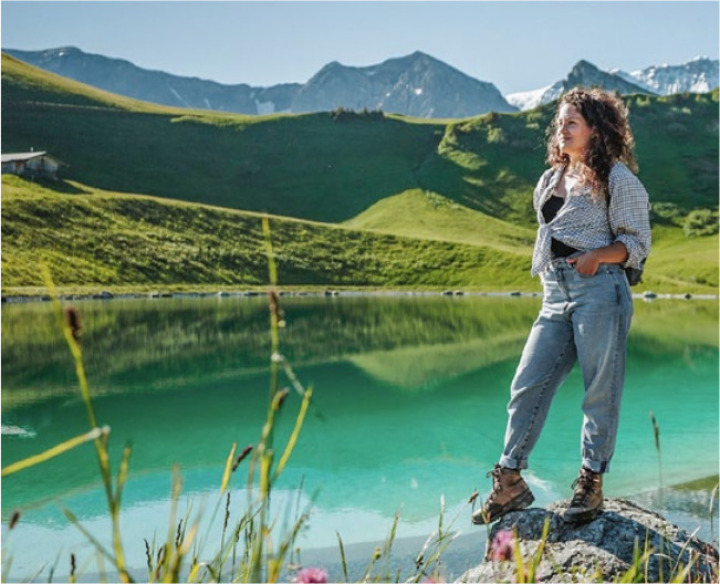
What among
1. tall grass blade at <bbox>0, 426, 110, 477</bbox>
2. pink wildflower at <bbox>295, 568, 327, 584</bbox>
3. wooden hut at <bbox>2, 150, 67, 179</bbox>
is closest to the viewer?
tall grass blade at <bbox>0, 426, 110, 477</bbox>

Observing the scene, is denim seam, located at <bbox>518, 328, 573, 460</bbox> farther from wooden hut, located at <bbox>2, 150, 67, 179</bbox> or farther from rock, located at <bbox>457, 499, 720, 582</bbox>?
wooden hut, located at <bbox>2, 150, 67, 179</bbox>

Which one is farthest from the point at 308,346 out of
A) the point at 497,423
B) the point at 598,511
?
the point at 598,511

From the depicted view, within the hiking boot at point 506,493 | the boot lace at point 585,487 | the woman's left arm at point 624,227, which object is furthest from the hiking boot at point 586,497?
the woman's left arm at point 624,227

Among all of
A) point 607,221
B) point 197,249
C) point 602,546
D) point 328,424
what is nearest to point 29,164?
point 197,249

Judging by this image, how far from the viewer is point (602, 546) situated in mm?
4688

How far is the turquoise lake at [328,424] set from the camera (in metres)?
10.7

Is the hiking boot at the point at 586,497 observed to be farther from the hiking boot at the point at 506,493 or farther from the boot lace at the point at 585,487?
the hiking boot at the point at 506,493

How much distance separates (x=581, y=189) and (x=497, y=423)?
45.4 ft

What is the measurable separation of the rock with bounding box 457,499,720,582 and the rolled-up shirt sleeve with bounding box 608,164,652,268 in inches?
60.4

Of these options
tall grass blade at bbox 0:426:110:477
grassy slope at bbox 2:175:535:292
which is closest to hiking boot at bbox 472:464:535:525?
tall grass blade at bbox 0:426:110:477

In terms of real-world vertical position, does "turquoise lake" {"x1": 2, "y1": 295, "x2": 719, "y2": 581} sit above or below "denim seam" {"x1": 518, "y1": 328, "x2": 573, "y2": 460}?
below

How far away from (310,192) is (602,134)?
121 metres

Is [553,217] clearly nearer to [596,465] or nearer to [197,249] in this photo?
[596,465]

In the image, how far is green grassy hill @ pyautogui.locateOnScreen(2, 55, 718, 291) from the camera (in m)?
79.2
